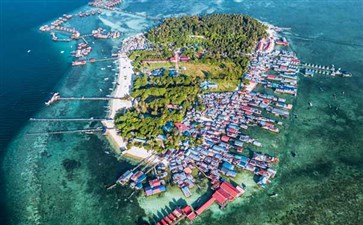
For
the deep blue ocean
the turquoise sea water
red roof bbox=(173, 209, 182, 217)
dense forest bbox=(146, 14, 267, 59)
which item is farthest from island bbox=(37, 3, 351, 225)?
the deep blue ocean

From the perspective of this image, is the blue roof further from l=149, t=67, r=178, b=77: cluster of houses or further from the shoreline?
l=149, t=67, r=178, b=77: cluster of houses

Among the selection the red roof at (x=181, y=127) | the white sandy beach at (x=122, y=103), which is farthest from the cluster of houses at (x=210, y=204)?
the red roof at (x=181, y=127)

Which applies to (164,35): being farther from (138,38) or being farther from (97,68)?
(97,68)

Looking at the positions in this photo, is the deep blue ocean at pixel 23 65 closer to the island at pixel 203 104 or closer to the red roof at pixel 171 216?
the island at pixel 203 104

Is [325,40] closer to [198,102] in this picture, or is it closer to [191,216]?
[198,102]

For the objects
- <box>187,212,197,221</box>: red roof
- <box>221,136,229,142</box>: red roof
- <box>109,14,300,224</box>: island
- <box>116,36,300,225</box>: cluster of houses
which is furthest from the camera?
<box>221,136,229,142</box>: red roof

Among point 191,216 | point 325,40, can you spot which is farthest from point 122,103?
point 325,40
